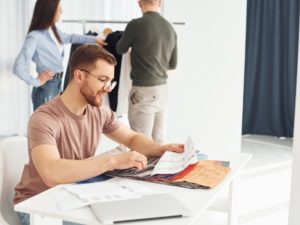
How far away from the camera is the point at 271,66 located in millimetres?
5648

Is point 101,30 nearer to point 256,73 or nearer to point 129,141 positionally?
point 129,141

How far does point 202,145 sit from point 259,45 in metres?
2.12

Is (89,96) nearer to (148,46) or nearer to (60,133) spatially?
(60,133)

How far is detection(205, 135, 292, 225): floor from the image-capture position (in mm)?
3194

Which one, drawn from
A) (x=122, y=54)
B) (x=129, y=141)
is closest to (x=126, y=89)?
(x=122, y=54)

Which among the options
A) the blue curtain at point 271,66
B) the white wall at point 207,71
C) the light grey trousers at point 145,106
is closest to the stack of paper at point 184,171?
the light grey trousers at point 145,106

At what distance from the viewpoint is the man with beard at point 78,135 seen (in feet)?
5.35

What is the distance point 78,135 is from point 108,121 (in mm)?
245

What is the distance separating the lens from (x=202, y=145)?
411cm

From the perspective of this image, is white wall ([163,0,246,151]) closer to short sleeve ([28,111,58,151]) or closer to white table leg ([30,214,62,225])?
short sleeve ([28,111,58,151])

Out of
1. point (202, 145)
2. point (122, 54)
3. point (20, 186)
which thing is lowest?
point (202, 145)

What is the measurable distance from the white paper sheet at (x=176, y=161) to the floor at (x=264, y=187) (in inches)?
36.6

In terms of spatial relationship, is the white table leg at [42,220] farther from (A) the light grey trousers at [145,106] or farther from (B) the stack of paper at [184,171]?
(A) the light grey trousers at [145,106]

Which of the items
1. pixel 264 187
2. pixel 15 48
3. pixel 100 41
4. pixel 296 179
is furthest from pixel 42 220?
pixel 264 187
